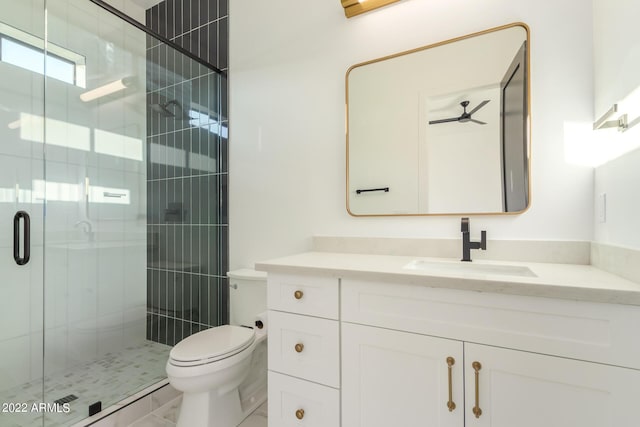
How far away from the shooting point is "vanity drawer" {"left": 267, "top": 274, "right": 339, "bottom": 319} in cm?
111

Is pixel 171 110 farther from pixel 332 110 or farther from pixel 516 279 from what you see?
pixel 516 279

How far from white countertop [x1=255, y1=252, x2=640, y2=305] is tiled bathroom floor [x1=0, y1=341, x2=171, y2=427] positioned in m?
1.20

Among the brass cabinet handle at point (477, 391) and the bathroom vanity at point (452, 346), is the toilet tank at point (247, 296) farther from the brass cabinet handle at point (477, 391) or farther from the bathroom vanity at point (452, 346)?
the brass cabinet handle at point (477, 391)

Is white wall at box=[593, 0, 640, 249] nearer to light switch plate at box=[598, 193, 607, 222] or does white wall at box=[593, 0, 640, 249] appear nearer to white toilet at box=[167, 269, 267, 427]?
light switch plate at box=[598, 193, 607, 222]

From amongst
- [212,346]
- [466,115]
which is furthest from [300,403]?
[466,115]

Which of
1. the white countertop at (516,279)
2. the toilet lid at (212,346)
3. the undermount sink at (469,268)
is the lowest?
the toilet lid at (212,346)

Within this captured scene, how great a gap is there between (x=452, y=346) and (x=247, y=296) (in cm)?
120

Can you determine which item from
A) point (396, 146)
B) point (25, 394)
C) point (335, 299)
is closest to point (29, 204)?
point (25, 394)

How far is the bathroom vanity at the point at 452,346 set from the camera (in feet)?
2.51

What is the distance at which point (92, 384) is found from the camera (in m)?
1.62

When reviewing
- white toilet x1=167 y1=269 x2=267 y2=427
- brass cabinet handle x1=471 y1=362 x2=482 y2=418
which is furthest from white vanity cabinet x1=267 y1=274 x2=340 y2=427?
brass cabinet handle x1=471 y1=362 x2=482 y2=418

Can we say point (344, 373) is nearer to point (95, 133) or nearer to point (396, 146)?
point (396, 146)

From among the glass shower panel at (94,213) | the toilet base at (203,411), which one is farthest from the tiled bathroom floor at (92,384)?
the toilet base at (203,411)

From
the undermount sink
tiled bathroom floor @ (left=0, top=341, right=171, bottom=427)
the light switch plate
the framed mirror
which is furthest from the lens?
tiled bathroom floor @ (left=0, top=341, right=171, bottom=427)
